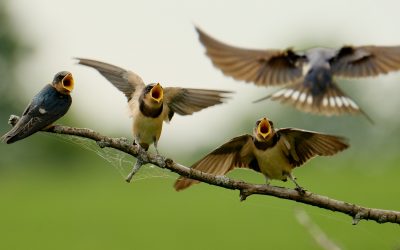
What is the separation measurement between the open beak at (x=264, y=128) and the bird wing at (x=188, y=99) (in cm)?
23

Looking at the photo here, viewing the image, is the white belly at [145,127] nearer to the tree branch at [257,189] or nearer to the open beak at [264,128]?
the open beak at [264,128]

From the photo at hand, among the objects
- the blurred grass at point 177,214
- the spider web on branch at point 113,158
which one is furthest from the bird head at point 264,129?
the blurred grass at point 177,214

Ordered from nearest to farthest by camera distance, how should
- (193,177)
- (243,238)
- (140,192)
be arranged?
(193,177)
(243,238)
(140,192)

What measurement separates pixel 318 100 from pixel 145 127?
941 mm

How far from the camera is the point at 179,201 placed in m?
21.3

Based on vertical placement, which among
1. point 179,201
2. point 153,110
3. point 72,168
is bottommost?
point 72,168

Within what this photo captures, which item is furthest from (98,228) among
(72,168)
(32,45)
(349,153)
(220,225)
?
(32,45)

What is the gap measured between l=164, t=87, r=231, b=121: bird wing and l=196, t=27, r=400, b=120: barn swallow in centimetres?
37

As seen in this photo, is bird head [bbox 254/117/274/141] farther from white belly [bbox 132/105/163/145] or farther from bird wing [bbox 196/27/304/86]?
bird wing [bbox 196/27/304/86]

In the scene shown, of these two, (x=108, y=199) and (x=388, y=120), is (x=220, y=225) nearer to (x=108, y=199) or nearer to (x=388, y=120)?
(x=108, y=199)

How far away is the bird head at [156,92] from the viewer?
11.6 feet

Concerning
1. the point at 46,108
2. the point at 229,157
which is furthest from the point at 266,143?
the point at 46,108

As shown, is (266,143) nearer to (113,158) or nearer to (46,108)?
(113,158)

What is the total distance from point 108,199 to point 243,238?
607 cm
